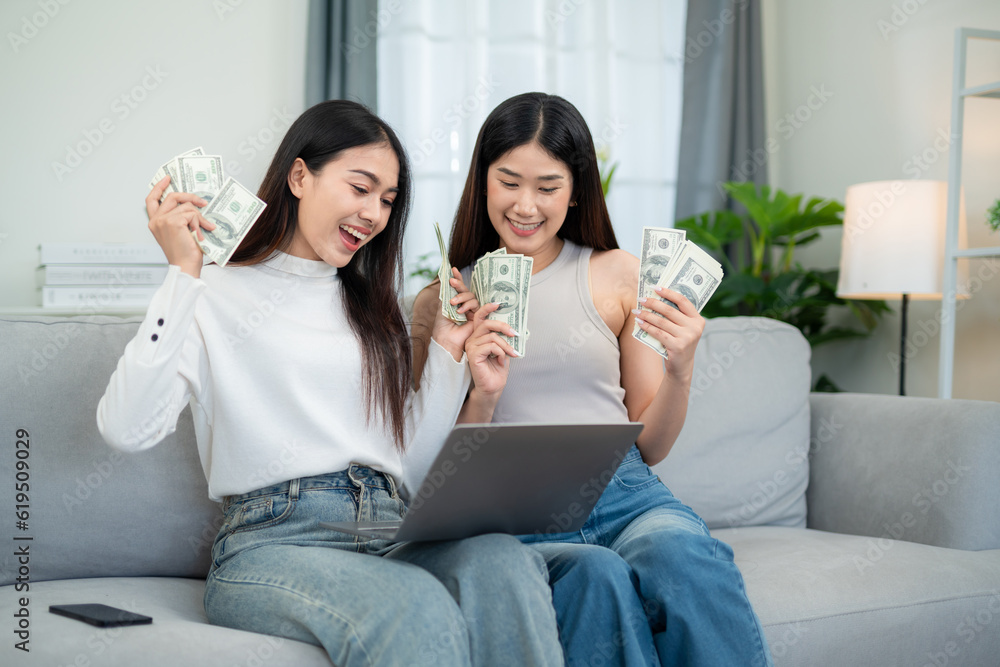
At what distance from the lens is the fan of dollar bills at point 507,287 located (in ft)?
5.15

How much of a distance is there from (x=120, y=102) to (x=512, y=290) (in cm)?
243

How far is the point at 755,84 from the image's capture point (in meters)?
4.05

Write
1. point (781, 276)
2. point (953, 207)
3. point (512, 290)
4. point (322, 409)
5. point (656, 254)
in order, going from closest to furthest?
point (322, 409) → point (512, 290) → point (656, 254) → point (953, 207) → point (781, 276)

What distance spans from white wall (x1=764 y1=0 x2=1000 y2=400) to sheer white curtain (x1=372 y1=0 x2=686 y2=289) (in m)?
0.57

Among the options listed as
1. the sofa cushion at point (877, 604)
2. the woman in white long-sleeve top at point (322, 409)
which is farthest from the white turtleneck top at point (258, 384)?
the sofa cushion at point (877, 604)

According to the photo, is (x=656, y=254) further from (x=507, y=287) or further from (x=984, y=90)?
(x=984, y=90)

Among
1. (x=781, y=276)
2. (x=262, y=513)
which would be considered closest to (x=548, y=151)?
(x=262, y=513)

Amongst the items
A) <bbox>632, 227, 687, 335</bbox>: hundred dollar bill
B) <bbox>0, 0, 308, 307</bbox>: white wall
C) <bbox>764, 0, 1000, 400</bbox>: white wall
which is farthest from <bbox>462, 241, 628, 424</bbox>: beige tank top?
<bbox>0, 0, 308, 307</bbox>: white wall

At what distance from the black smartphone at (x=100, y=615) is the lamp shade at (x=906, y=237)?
8.49 ft

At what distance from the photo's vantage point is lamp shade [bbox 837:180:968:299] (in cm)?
286

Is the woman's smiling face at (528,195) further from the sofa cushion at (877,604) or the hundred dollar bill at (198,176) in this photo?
the sofa cushion at (877,604)

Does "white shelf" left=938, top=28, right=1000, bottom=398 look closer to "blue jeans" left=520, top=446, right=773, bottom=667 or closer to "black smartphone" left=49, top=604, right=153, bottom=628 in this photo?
"blue jeans" left=520, top=446, right=773, bottom=667

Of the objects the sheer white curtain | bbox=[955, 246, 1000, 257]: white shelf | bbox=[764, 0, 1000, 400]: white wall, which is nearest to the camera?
bbox=[955, 246, 1000, 257]: white shelf

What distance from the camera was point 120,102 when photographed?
3.26 metres
